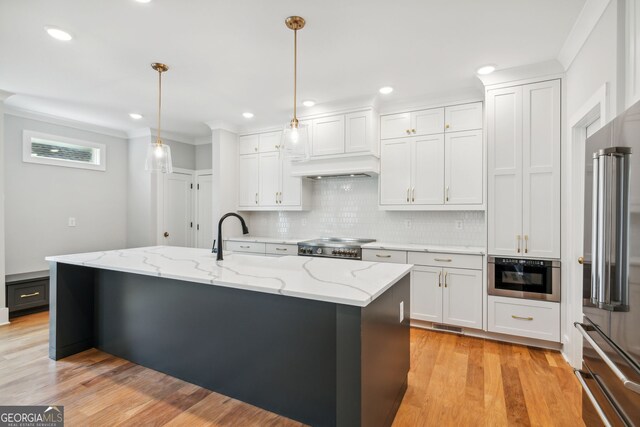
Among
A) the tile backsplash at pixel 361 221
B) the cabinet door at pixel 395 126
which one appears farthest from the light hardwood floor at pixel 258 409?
the cabinet door at pixel 395 126

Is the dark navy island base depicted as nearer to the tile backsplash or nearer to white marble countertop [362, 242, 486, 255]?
white marble countertop [362, 242, 486, 255]

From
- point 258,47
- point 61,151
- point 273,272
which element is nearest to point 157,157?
point 258,47

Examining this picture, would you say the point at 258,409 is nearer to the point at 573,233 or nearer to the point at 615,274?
the point at 615,274

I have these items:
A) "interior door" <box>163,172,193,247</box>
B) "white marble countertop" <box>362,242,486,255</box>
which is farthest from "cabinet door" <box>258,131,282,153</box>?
"white marble countertop" <box>362,242,486,255</box>

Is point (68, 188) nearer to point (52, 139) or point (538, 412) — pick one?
point (52, 139)

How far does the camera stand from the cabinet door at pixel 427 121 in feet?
12.2

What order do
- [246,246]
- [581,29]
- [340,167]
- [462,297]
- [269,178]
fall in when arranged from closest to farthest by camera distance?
[581,29]
[462,297]
[340,167]
[246,246]
[269,178]

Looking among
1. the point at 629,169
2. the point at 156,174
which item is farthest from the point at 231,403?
the point at 156,174

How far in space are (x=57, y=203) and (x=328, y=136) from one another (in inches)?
156

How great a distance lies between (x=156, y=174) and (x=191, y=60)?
113 inches

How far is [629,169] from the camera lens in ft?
4.15

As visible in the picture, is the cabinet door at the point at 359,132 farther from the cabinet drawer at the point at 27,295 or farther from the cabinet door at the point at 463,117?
the cabinet drawer at the point at 27,295

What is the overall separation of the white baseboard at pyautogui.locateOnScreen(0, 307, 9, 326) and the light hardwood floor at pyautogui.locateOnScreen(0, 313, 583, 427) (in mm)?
892

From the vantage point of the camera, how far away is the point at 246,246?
15.6 feet
